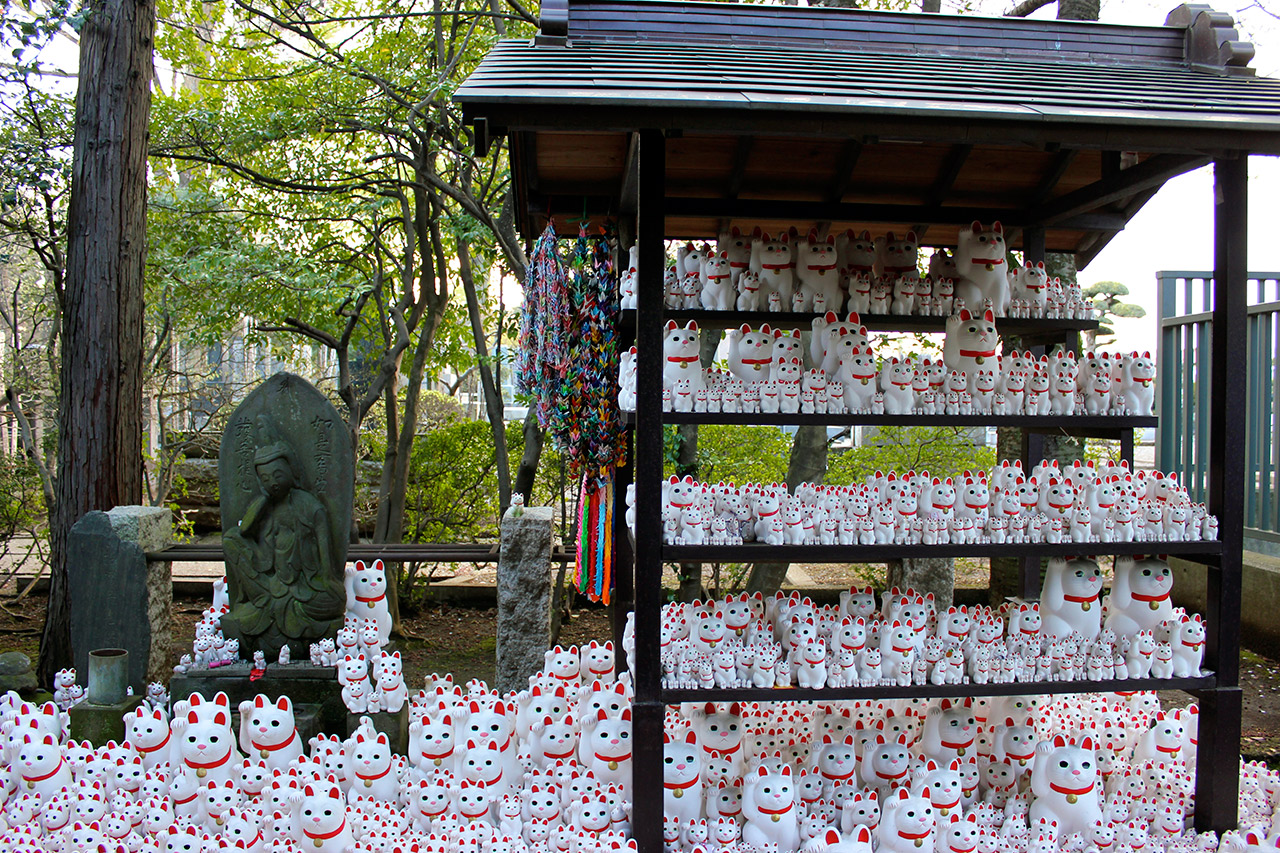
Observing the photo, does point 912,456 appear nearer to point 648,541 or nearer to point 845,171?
point 845,171

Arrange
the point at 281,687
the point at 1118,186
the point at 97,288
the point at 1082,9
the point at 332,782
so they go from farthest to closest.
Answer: the point at 1082,9, the point at 97,288, the point at 281,687, the point at 1118,186, the point at 332,782

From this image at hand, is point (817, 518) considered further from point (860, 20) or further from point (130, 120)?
point (130, 120)

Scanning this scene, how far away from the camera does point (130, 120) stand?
5.22 metres

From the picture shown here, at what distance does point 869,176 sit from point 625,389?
1597 mm

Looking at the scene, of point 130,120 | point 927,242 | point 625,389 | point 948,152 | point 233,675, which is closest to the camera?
point 625,389

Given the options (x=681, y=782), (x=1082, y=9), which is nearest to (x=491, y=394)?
(x=681, y=782)

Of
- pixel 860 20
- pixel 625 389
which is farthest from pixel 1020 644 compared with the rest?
pixel 860 20

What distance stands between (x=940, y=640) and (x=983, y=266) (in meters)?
1.62

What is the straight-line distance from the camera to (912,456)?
668 centimetres

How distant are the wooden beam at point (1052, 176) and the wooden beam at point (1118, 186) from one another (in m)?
0.05

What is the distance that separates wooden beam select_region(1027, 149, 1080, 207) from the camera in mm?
3607

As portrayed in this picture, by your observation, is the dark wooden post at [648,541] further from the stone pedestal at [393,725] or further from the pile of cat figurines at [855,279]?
the stone pedestal at [393,725]

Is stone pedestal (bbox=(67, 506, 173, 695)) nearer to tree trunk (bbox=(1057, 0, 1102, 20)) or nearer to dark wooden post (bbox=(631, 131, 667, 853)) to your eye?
dark wooden post (bbox=(631, 131, 667, 853))

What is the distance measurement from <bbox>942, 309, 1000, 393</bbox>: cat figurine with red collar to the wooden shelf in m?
0.17
